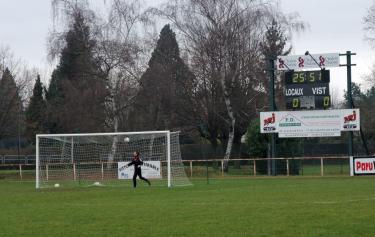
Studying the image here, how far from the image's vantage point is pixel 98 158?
39.7m

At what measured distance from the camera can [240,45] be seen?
178 feet

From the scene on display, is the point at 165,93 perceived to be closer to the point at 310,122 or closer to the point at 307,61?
the point at 310,122

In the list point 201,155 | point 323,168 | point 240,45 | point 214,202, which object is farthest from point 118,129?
point 214,202

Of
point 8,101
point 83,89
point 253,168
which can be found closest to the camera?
point 253,168

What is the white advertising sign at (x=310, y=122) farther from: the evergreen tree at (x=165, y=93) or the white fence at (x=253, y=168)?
the evergreen tree at (x=165, y=93)

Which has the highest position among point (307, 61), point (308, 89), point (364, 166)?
point (307, 61)

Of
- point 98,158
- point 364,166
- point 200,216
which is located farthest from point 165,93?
point 200,216

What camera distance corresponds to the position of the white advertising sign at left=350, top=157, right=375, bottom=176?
39812 mm

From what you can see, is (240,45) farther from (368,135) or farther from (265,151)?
(368,135)

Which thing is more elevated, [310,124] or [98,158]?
[310,124]

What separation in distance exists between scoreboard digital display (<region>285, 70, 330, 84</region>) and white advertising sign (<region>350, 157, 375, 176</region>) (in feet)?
18.5

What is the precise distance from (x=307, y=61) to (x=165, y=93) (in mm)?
19350

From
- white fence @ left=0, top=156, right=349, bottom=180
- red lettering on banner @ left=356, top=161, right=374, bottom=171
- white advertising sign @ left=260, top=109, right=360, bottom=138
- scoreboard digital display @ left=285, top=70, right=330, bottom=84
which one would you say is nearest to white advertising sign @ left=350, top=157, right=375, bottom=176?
red lettering on banner @ left=356, top=161, right=374, bottom=171

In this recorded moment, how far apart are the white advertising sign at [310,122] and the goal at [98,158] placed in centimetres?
900
